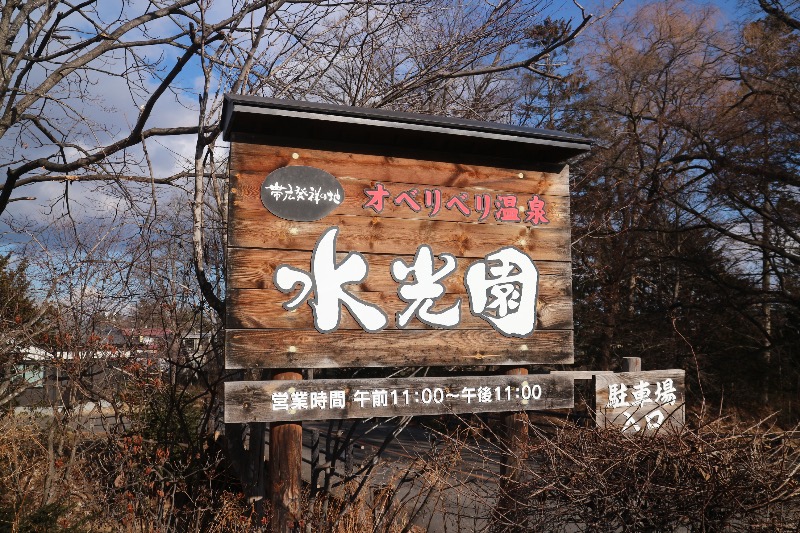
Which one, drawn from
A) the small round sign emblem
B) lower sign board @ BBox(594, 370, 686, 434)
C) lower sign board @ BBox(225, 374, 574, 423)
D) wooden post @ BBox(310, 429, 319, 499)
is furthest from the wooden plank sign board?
wooden post @ BBox(310, 429, 319, 499)

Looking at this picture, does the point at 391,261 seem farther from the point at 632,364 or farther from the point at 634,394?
the point at 632,364

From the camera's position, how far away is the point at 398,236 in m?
4.68

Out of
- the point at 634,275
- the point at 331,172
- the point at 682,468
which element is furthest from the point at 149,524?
the point at 634,275

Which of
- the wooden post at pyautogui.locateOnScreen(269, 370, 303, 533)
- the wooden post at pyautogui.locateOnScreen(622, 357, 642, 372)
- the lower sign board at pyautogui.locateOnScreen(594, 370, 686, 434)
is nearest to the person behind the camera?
the wooden post at pyautogui.locateOnScreen(269, 370, 303, 533)

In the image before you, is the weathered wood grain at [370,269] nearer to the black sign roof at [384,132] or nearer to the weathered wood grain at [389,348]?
the weathered wood grain at [389,348]

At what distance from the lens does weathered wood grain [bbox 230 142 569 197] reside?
442 cm

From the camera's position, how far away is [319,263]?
4.43m

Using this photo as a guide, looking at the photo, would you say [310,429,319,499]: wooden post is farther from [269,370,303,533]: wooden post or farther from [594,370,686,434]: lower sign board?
[594,370,686,434]: lower sign board

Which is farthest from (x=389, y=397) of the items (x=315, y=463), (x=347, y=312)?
(x=315, y=463)

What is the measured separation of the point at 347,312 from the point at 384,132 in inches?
49.0

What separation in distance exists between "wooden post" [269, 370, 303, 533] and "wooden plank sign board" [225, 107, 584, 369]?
17.9 inches

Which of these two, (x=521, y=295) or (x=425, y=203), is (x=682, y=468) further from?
(x=425, y=203)

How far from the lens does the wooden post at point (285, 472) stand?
4.32 m

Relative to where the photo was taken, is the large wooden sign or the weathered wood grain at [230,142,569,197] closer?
the large wooden sign
